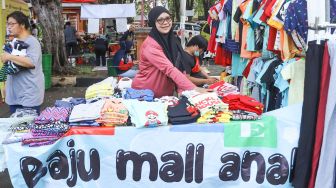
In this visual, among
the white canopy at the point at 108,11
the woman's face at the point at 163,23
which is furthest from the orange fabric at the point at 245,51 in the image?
the white canopy at the point at 108,11

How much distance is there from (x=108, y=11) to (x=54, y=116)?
639 inches

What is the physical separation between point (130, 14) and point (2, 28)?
10618mm

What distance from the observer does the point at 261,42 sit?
17.5 feet

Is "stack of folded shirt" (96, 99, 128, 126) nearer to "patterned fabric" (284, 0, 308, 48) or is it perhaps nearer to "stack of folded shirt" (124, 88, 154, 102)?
"stack of folded shirt" (124, 88, 154, 102)

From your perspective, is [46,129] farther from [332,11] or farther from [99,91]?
[332,11]

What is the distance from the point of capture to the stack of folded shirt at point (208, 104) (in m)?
3.72

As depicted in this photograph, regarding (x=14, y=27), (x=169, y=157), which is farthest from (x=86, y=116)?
(x=14, y=27)

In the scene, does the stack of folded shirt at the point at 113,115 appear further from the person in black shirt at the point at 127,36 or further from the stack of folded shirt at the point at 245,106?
the person in black shirt at the point at 127,36

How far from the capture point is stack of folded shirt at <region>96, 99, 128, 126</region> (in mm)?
3662

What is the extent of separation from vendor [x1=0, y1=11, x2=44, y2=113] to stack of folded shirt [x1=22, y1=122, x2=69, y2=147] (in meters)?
1.08

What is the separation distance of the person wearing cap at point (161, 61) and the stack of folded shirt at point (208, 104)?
0.40 metres

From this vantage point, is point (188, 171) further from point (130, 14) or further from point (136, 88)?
point (130, 14)

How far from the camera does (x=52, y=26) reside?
43.4ft

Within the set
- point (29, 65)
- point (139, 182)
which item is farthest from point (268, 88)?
point (29, 65)
